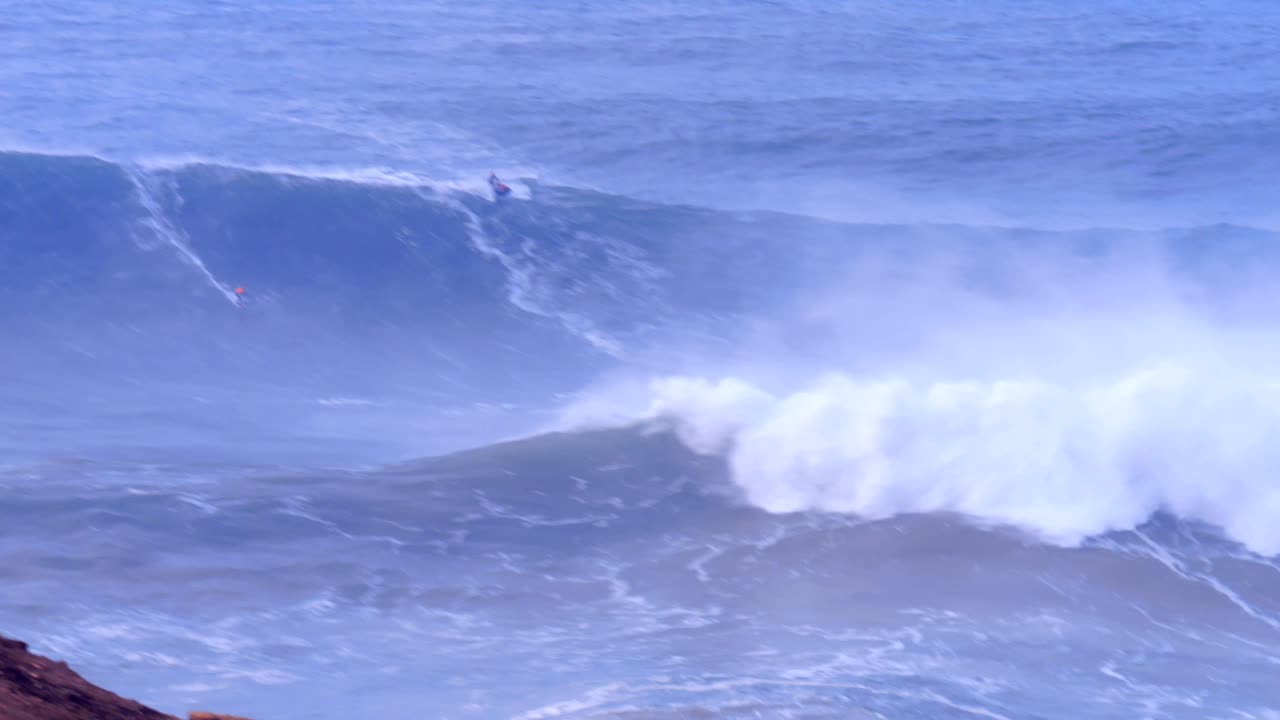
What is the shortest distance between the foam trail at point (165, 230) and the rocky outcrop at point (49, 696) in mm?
11484

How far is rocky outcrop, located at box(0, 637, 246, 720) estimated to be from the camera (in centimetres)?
467

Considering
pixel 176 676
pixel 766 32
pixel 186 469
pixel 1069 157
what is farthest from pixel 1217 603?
pixel 766 32

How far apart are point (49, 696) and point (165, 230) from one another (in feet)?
44.3

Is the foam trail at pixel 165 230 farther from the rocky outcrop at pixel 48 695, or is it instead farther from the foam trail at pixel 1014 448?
the rocky outcrop at pixel 48 695

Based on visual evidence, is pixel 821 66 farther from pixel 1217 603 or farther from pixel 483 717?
pixel 483 717

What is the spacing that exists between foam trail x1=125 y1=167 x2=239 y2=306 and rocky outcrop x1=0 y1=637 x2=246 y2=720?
37.7ft

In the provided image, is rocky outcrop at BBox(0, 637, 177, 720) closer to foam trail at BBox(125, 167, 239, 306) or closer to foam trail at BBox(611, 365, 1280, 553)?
foam trail at BBox(611, 365, 1280, 553)

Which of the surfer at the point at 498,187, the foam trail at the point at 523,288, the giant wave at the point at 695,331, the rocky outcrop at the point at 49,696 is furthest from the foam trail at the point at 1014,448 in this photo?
the rocky outcrop at the point at 49,696

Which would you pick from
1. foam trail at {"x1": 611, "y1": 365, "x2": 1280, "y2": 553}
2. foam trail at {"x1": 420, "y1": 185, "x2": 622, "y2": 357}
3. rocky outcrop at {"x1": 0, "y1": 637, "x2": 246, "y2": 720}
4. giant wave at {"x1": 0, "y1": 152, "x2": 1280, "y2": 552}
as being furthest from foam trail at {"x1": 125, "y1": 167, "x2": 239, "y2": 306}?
rocky outcrop at {"x1": 0, "y1": 637, "x2": 246, "y2": 720}

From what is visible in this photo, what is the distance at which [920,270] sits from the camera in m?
18.9

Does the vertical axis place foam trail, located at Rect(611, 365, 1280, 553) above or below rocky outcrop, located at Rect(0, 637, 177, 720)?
above

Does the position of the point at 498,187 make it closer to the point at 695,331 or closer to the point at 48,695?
the point at 695,331

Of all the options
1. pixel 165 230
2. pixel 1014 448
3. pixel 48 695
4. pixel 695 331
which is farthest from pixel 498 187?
pixel 48 695

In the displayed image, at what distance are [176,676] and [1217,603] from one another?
25.0 ft
